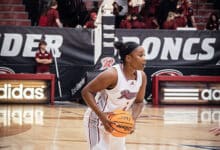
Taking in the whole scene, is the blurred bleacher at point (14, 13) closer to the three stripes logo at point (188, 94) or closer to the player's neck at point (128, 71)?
the three stripes logo at point (188, 94)

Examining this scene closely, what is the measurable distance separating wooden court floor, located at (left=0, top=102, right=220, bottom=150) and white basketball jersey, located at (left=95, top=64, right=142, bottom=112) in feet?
10.0

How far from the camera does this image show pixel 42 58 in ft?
49.5

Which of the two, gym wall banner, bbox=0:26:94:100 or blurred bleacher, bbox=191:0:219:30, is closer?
gym wall banner, bbox=0:26:94:100

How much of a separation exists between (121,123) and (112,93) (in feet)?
0.98

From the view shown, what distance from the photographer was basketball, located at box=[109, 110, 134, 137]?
5.15 meters

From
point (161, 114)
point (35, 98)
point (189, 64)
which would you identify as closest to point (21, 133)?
point (161, 114)

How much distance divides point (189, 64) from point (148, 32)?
148 cm

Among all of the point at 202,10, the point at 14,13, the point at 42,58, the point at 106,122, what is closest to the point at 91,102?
the point at 106,122

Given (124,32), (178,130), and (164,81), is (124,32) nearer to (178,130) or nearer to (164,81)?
(164,81)

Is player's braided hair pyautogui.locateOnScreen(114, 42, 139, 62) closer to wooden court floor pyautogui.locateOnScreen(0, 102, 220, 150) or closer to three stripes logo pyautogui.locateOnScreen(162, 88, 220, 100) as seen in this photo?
wooden court floor pyautogui.locateOnScreen(0, 102, 220, 150)

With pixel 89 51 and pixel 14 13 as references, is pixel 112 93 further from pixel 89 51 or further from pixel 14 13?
pixel 14 13

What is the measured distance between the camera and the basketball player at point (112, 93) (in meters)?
5.18

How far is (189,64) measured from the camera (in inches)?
637

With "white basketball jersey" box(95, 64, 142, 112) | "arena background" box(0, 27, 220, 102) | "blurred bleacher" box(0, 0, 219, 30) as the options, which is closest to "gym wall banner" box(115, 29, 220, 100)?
"arena background" box(0, 27, 220, 102)
